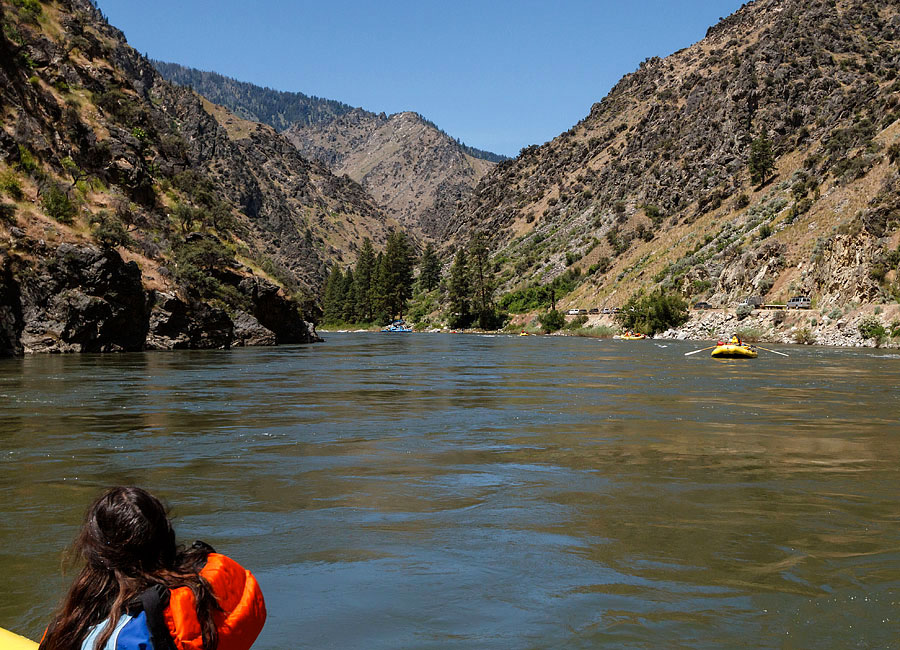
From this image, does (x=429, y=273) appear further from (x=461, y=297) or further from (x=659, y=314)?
(x=659, y=314)

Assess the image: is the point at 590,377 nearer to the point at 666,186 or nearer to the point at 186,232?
the point at 186,232

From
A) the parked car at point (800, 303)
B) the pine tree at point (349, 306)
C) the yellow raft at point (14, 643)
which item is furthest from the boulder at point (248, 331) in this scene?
the pine tree at point (349, 306)

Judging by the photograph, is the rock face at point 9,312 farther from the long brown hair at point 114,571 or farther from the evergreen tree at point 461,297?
the evergreen tree at point 461,297

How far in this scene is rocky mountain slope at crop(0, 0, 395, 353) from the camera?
41.1m

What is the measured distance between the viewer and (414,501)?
33.6 feet

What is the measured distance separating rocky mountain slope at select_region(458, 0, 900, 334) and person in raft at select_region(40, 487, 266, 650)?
56.1 meters

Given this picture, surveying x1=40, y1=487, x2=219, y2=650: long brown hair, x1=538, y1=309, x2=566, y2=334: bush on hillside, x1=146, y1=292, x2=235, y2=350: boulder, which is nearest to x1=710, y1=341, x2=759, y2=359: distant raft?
x1=146, y1=292, x2=235, y2=350: boulder

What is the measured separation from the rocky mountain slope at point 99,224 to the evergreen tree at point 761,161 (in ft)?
181

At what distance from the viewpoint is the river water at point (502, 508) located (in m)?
6.35

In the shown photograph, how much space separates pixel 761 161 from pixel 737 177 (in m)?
7.20

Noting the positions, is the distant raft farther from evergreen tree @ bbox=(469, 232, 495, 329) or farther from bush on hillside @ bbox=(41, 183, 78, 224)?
evergreen tree @ bbox=(469, 232, 495, 329)

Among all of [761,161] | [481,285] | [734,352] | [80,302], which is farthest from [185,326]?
[481,285]

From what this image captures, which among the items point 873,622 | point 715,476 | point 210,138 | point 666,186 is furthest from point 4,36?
point 210,138

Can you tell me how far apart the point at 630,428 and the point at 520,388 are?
9.15m
